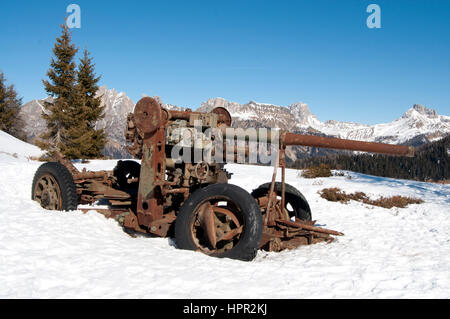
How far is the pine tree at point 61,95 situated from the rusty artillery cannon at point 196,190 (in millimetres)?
19645

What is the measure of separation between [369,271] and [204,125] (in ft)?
12.5

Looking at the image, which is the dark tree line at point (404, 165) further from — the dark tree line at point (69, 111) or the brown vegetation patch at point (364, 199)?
the brown vegetation patch at point (364, 199)

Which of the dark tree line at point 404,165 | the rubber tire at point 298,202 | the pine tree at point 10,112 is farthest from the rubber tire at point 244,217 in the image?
the dark tree line at point 404,165

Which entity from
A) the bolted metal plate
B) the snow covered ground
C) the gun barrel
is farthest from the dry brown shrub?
the gun barrel

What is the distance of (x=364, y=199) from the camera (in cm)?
1332

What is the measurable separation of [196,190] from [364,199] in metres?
9.40

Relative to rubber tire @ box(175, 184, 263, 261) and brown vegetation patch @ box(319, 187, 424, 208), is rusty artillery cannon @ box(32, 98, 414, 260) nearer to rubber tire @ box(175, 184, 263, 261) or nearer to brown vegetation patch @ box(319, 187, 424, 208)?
rubber tire @ box(175, 184, 263, 261)

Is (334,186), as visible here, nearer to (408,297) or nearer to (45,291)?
(408,297)

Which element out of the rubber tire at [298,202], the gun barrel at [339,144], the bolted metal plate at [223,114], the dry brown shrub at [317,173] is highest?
the bolted metal plate at [223,114]

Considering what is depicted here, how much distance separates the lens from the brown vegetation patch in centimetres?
1241

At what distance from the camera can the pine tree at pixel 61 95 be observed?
2522cm

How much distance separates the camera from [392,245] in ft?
22.2

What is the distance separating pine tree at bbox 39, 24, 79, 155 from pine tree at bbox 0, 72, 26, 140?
10.3 m
